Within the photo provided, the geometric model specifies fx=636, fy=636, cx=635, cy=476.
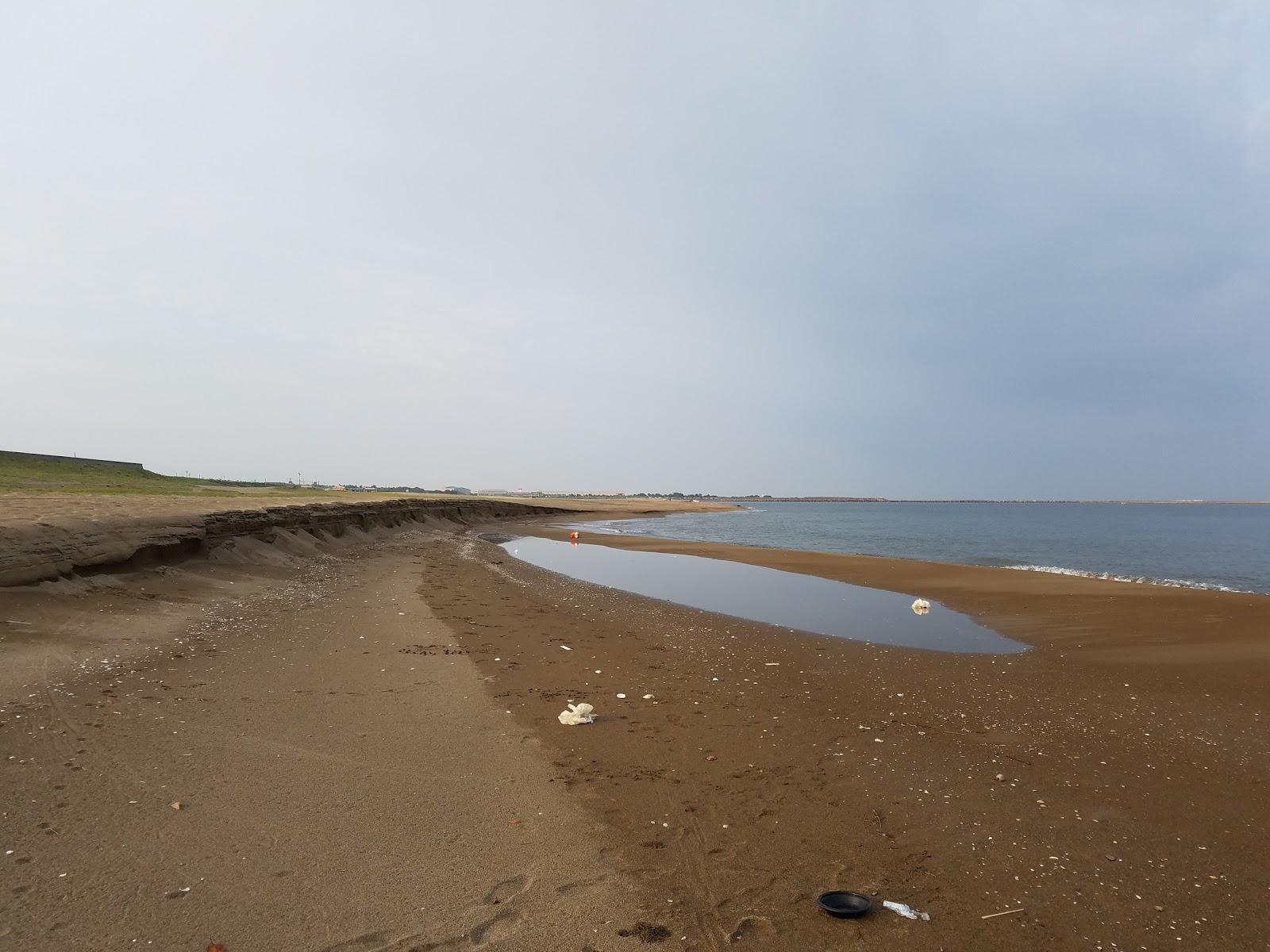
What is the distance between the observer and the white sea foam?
22045mm

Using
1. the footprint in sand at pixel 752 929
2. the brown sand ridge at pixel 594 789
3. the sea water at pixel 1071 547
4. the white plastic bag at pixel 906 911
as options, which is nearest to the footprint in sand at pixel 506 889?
the brown sand ridge at pixel 594 789

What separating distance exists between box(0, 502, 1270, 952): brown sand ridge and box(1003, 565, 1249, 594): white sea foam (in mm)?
13296

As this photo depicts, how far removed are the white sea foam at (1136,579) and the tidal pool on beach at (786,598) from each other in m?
10.5

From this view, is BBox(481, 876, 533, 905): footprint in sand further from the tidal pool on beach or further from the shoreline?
the tidal pool on beach

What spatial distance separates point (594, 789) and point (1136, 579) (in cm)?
2670

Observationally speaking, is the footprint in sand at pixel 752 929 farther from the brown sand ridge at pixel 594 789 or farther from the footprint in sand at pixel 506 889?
the footprint in sand at pixel 506 889

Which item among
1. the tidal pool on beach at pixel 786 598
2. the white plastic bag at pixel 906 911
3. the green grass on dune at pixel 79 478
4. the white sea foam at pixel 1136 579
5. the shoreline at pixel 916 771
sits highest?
the green grass on dune at pixel 79 478

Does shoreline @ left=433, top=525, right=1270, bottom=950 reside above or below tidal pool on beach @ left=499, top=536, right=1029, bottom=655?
above

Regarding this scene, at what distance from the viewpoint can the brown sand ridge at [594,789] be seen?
3.83m

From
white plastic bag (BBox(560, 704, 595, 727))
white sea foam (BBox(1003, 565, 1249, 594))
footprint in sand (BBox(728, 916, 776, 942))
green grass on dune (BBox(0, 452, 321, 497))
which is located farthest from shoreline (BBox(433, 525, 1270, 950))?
green grass on dune (BBox(0, 452, 321, 497))

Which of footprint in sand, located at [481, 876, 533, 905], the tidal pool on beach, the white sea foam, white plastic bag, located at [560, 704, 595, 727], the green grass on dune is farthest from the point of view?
the green grass on dune

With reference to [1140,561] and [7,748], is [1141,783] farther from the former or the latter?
[1140,561]

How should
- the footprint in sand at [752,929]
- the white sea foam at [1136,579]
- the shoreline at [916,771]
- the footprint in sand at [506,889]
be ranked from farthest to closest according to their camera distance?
the white sea foam at [1136,579]
the shoreline at [916,771]
the footprint in sand at [506,889]
the footprint in sand at [752,929]

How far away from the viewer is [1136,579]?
78.8 ft
